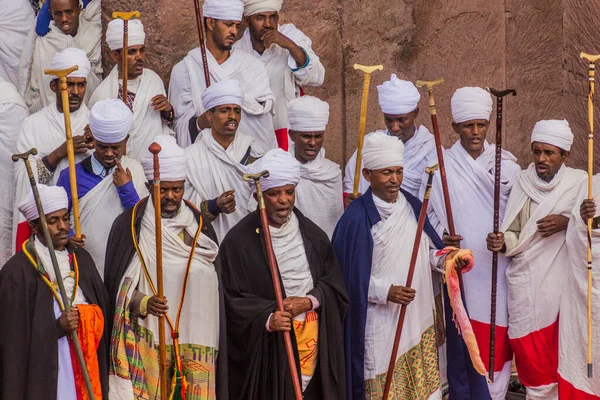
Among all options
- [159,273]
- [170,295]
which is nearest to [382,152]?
[170,295]

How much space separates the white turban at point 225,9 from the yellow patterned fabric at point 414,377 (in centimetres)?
246

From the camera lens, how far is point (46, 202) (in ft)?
28.2

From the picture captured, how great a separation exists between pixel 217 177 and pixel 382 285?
1241 millimetres

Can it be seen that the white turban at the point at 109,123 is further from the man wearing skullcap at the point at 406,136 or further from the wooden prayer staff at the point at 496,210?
the wooden prayer staff at the point at 496,210

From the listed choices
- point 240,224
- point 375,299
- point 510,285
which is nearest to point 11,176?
point 240,224

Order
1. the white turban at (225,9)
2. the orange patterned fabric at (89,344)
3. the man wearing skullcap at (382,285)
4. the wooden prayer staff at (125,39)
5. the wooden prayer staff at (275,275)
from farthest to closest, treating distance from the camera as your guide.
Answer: the white turban at (225,9), the wooden prayer staff at (125,39), the man wearing skullcap at (382,285), the wooden prayer staff at (275,275), the orange patterned fabric at (89,344)

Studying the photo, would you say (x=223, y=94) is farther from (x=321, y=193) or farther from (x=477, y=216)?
(x=477, y=216)

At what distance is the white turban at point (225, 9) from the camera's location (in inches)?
405

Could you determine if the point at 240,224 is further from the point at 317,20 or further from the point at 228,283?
the point at 317,20

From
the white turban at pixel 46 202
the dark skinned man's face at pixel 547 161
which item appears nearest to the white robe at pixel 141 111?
the white turban at pixel 46 202

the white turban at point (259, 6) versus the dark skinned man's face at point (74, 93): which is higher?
the white turban at point (259, 6)

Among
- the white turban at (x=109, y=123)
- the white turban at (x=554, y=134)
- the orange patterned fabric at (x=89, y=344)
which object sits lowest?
the orange patterned fabric at (x=89, y=344)

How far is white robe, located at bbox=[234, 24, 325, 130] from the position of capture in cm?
1073

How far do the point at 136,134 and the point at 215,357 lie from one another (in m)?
1.80
